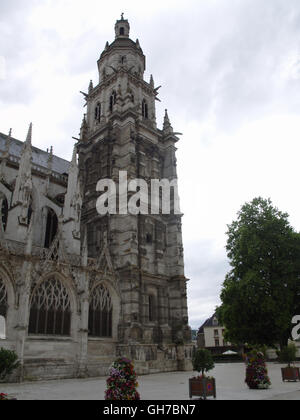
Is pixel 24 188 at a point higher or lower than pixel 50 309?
higher

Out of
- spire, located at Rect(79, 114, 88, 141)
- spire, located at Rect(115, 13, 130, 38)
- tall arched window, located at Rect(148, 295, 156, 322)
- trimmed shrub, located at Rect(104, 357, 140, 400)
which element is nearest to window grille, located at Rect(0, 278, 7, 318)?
tall arched window, located at Rect(148, 295, 156, 322)

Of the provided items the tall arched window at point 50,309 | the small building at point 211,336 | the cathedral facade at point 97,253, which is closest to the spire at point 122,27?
the cathedral facade at point 97,253

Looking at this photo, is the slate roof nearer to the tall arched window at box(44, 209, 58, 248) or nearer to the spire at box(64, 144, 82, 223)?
the spire at box(64, 144, 82, 223)

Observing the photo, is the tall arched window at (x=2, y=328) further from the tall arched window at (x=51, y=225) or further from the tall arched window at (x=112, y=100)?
the tall arched window at (x=112, y=100)

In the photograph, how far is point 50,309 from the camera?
20891mm

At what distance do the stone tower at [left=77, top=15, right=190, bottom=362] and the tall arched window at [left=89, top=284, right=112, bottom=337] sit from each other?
37.2 inches

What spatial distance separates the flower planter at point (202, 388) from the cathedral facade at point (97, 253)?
10938 mm

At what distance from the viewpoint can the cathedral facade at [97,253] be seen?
65.5ft

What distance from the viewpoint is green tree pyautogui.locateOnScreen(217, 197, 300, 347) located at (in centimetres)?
2512

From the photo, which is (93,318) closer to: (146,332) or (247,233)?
(146,332)

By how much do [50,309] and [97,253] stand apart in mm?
7361

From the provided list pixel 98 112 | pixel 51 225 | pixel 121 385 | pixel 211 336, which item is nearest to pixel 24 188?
pixel 51 225

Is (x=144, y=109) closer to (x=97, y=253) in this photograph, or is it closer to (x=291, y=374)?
(x=97, y=253)
